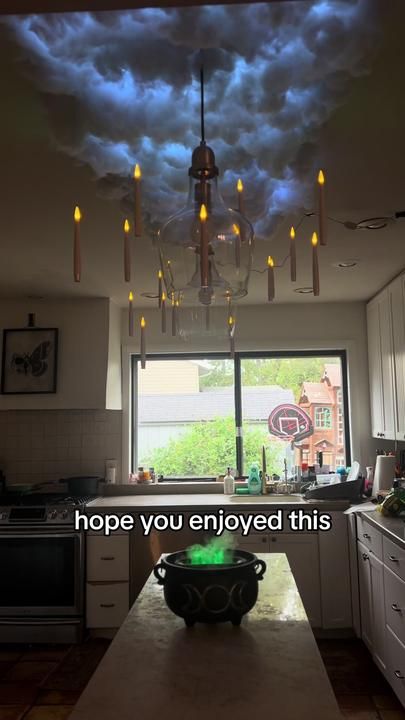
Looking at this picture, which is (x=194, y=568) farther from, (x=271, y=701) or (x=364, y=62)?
(x=364, y=62)

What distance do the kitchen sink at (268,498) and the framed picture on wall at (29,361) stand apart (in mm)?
1647

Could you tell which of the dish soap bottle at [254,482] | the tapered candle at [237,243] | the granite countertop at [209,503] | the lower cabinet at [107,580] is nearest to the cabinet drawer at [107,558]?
the lower cabinet at [107,580]

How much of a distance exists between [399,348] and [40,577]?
2.89 metres

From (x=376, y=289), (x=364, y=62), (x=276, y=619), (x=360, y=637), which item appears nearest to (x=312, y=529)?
(x=360, y=637)

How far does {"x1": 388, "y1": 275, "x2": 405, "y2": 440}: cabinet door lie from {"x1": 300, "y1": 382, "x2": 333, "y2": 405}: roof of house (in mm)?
1059

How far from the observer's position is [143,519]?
162 inches

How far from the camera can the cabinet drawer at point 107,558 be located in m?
4.00

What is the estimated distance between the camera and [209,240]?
1.71m

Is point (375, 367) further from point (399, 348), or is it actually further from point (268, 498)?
point (268, 498)

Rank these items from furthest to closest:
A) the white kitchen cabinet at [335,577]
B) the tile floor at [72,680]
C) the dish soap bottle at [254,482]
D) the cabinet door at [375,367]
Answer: the dish soap bottle at [254,482]
the cabinet door at [375,367]
the white kitchen cabinet at [335,577]
the tile floor at [72,680]

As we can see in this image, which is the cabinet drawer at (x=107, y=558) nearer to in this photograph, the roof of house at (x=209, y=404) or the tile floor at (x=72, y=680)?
the tile floor at (x=72, y=680)

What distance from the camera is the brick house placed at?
4.91m

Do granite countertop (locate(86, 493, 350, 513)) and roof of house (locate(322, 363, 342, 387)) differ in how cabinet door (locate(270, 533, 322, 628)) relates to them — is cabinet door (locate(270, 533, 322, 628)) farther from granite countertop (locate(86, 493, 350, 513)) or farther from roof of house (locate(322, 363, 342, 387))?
roof of house (locate(322, 363, 342, 387))

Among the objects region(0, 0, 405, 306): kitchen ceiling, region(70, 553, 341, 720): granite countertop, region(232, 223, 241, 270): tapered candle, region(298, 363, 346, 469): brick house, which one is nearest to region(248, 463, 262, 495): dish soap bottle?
region(298, 363, 346, 469): brick house
